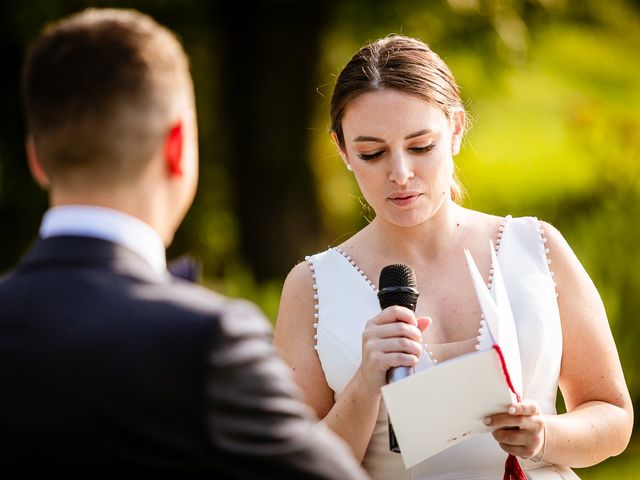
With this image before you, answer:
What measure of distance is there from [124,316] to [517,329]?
2010mm

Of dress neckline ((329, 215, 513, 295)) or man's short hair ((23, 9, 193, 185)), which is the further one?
dress neckline ((329, 215, 513, 295))

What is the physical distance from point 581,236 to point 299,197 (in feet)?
11.8

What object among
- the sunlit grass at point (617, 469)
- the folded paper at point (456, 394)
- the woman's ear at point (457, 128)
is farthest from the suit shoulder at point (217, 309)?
the sunlit grass at point (617, 469)

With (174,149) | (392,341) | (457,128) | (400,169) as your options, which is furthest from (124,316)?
(457,128)

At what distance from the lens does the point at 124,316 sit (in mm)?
1855

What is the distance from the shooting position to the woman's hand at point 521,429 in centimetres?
294

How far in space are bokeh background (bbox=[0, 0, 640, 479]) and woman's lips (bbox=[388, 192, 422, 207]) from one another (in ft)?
16.6

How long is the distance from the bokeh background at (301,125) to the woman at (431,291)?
4.83 m

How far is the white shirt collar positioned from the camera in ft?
6.61

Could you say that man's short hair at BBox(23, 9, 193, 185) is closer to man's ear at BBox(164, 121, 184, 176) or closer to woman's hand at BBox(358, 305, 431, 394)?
man's ear at BBox(164, 121, 184, 176)

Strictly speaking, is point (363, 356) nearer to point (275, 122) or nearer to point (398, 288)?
point (398, 288)

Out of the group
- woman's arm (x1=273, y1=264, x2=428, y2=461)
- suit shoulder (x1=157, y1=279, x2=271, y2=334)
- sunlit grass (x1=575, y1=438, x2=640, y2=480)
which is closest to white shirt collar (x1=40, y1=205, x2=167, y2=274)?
suit shoulder (x1=157, y1=279, x2=271, y2=334)

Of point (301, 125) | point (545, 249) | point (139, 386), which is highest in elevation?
point (301, 125)

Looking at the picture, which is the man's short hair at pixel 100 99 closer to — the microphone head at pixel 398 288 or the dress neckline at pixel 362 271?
the microphone head at pixel 398 288
